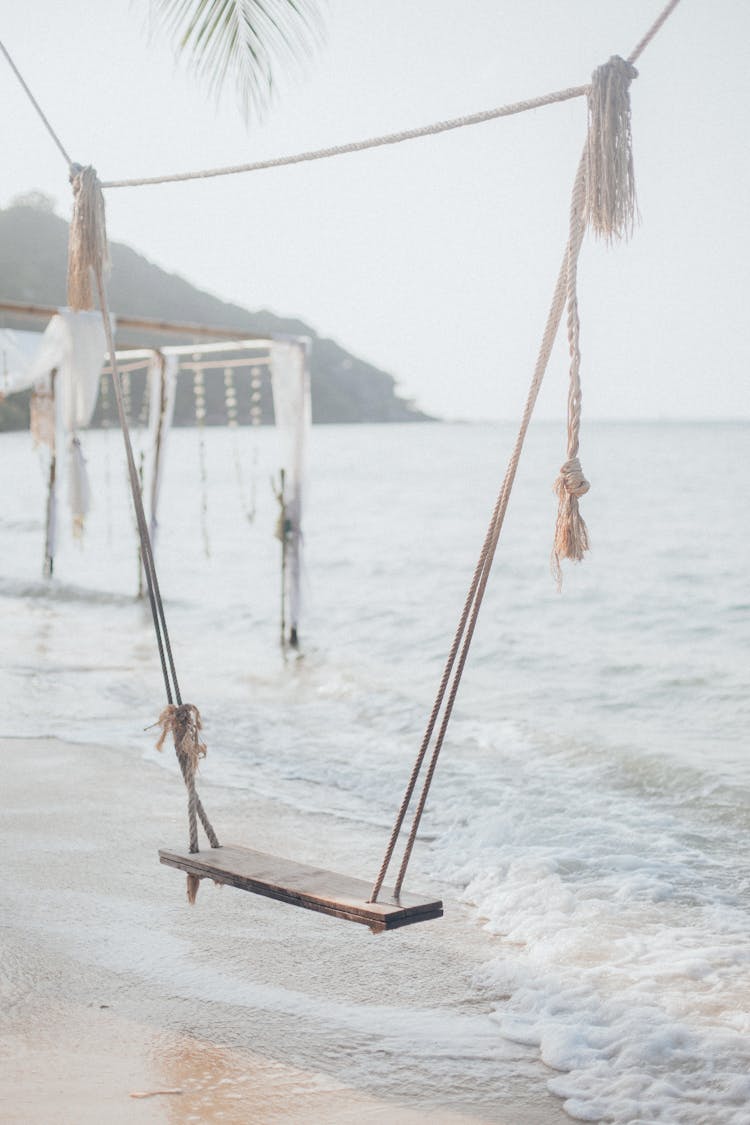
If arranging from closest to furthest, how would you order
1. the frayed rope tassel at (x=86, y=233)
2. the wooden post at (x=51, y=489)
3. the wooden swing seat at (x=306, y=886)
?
1. the wooden swing seat at (x=306, y=886)
2. the frayed rope tassel at (x=86, y=233)
3. the wooden post at (x=51, y=489)

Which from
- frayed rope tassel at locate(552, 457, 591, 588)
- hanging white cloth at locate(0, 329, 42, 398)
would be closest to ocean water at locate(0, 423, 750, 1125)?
frayed rope tassel at locate(552, 457, 591, 588)

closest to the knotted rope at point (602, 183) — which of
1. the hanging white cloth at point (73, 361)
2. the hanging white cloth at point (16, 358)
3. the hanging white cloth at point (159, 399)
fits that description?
the hanging white cloth at point (73, 361)

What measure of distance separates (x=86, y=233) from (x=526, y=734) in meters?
4.51

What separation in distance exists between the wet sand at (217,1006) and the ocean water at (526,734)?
9 cm

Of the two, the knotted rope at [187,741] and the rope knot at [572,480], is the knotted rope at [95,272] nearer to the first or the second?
the knotted rope at [187,741]

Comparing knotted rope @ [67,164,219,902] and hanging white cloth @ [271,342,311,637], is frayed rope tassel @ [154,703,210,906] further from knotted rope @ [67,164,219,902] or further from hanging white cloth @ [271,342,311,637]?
hanging white cloth @ [271,342,311,637]

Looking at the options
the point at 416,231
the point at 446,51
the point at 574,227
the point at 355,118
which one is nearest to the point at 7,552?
the point at 446,51

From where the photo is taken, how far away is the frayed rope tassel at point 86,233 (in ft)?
10.1

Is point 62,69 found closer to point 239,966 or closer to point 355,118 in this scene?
point 355,118

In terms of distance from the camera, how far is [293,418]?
8.72 meters

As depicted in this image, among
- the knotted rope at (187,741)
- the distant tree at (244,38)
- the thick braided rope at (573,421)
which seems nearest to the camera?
the thick braided rope at (573,421)

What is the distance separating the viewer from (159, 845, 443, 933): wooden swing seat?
2352mm

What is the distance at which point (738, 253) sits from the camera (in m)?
24.1

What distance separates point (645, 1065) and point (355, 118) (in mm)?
5728
